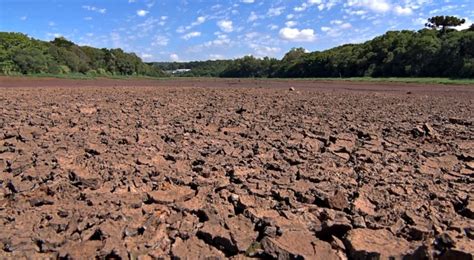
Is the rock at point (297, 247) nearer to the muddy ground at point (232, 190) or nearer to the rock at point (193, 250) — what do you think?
the muddy ground at point (232, 190)

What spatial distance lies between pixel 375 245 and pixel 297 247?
0.71 meters

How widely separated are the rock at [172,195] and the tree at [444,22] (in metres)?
57.0

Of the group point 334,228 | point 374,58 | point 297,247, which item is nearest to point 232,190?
point 334,228

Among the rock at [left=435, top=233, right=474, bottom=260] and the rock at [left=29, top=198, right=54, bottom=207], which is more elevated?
the rock at [left=435, top=233, right=474, bottom=260]

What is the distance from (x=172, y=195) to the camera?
6.13 meters

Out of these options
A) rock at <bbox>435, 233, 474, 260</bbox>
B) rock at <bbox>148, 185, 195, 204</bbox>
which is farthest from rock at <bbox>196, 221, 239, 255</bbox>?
rock at <bbox>435, 233, 474, 260</bbox>

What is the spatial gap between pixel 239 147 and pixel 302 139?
5.31 feet

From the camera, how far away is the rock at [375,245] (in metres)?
4.34

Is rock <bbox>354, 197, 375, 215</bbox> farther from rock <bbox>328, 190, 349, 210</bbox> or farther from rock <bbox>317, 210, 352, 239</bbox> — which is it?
rock <bbox>317, 210, 352, 239</bbox>

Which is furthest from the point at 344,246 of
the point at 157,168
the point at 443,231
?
the point at 157,168

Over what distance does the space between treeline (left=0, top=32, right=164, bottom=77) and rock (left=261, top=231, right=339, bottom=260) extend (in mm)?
43954

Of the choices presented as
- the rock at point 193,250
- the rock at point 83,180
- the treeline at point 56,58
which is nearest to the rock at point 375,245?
the rock at point 193,250

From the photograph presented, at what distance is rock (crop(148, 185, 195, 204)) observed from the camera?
Answer: 5953 mm

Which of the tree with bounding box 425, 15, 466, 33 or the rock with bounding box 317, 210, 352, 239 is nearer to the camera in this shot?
the rock with bounding box 317, 210, 352, 239
